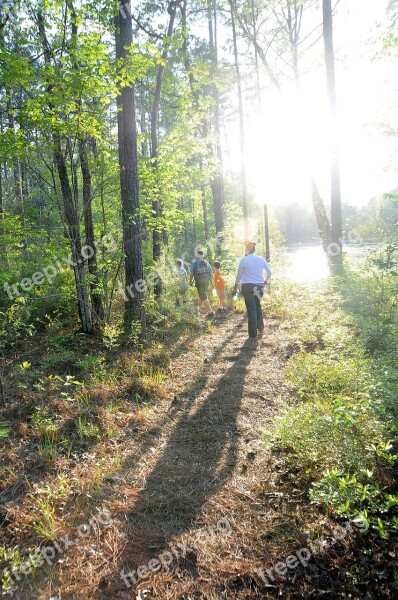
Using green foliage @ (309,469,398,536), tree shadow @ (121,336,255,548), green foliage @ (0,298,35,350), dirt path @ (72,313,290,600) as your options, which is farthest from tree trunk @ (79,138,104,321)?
green foliage @ (309,469,398,536)

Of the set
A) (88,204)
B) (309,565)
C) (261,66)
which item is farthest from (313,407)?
(261,66)

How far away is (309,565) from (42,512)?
77.9 inches

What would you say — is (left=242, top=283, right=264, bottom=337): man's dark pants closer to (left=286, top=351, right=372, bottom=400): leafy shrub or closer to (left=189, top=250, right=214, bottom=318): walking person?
(left=286, top=351, right=372, bottom=400): leafy shrub

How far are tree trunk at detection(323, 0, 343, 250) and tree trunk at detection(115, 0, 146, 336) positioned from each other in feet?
26.9

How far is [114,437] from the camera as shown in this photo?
12.4 ft

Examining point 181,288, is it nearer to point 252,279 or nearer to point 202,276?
point 202,276

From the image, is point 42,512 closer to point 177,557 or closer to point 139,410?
point 177,557

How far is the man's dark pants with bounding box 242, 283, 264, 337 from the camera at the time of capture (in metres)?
6.96

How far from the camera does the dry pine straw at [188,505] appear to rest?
2.09 meters

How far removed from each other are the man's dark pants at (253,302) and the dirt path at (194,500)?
2.05m

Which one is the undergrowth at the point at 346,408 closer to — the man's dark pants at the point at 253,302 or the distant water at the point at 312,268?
the man's dark pants at the point at 253,302

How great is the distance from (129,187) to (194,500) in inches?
230

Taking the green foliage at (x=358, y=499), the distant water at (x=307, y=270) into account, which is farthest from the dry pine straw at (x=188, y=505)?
the distant water at (x=307, y=270)

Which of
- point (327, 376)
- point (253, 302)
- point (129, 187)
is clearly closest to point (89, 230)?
point (129, 187)
